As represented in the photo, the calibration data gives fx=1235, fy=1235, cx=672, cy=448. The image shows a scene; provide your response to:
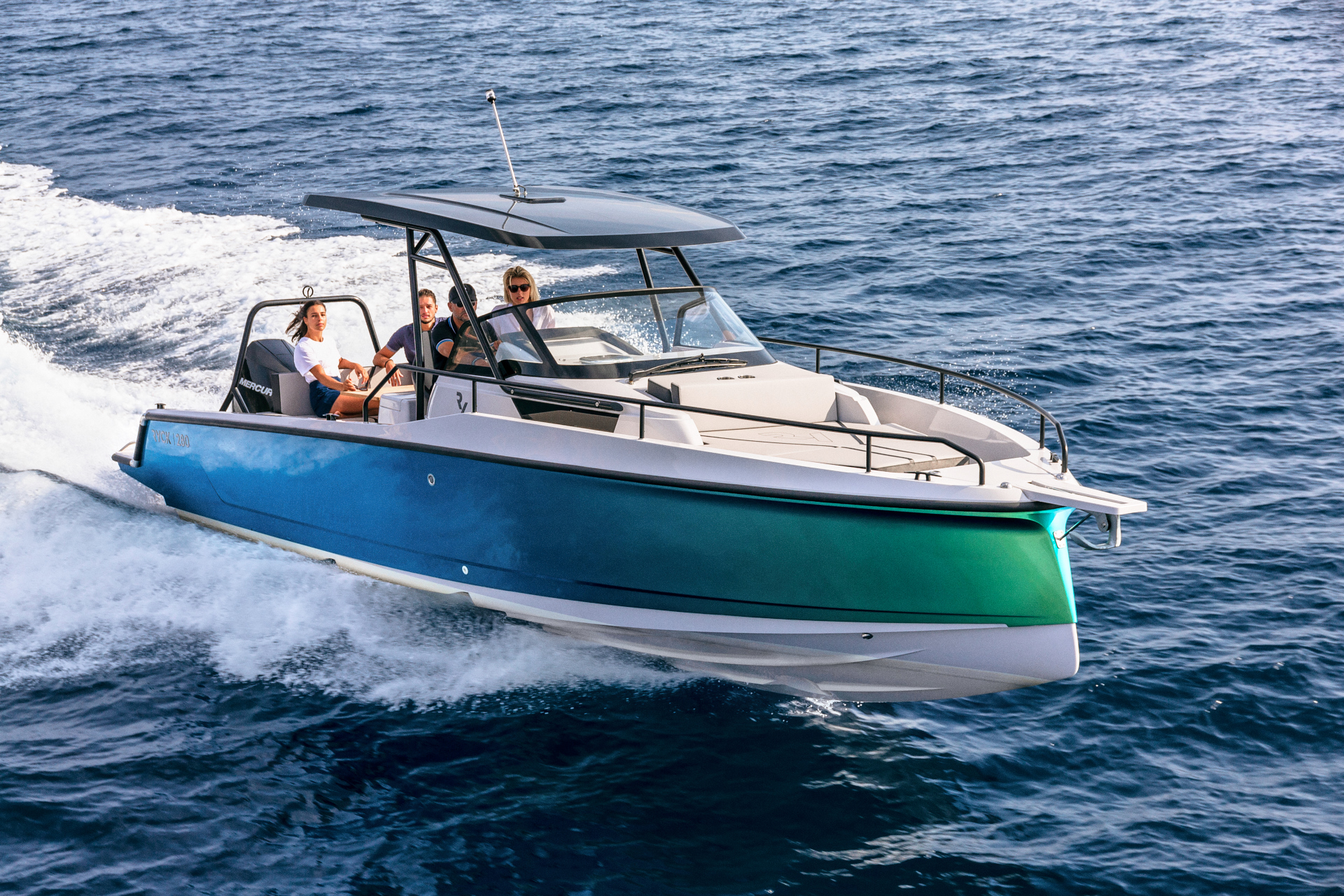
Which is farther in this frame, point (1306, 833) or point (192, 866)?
point (1306, 833)

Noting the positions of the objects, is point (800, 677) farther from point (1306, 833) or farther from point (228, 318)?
point (228, 318)

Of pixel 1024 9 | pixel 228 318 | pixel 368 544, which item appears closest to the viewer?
pixel 368 544

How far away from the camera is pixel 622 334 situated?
744 centimetres

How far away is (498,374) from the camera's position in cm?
712

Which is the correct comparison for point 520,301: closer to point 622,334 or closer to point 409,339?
point 622,334

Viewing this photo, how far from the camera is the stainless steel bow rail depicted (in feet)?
19.8

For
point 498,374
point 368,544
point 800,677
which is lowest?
point 800,677

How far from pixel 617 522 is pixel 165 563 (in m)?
3.81

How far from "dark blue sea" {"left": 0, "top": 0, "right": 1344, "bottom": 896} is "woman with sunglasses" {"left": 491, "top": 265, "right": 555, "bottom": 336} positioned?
4.51 ft

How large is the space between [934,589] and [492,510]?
2.53m

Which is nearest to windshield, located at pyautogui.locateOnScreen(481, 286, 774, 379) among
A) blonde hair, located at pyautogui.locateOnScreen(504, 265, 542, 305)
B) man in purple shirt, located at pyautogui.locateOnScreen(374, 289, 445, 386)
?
blonde hair, located at pyautogui.locateOnScreen(504, 265, 542, 305)

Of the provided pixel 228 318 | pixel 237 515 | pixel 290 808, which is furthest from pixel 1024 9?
pixel 290 808

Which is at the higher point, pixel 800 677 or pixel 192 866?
pixel 800 677

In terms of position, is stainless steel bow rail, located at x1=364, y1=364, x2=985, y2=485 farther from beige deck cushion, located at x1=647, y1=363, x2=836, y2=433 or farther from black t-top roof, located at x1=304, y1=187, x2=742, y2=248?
black t-top roof, located at x1=304, y1=187, x2=742, y2=248
